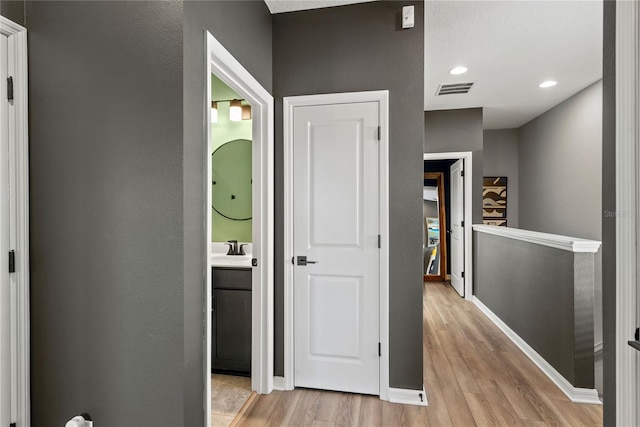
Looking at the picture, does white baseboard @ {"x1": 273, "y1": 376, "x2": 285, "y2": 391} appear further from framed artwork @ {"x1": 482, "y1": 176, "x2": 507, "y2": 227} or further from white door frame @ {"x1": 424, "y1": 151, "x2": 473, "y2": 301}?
framed artwork @ {"x1": 482, "y1": 176, "x2": 507, "y2": 227}

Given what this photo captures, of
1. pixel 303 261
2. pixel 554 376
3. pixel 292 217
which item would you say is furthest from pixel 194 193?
pixel 554 376

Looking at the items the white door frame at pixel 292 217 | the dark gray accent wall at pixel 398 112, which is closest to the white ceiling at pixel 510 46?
the dark gray accent wall at pixel 398 112

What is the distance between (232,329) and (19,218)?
148 centimetres

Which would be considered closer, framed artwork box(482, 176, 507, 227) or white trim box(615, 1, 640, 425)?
white trim box(615, 1, 640, 425)

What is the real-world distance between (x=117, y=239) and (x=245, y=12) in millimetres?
1482

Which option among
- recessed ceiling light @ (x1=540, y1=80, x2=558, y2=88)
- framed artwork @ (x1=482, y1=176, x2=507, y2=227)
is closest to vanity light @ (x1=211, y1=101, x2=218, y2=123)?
recessed ceiling light @ (x1=540, y1=80, x2=558, y2=88)

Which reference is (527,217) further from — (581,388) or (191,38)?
(191,38)

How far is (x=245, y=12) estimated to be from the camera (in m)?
2.02

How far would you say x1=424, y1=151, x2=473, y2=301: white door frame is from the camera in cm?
484

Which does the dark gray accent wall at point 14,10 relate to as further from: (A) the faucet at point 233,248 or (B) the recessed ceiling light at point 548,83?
(B) the recessed ceiling light at point 548,83

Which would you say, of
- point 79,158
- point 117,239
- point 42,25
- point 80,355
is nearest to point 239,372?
point 80,355

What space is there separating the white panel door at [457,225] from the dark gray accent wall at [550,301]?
117cm

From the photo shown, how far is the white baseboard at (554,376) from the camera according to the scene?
7.58 feet

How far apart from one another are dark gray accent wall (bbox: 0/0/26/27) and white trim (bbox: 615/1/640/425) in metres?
2.47
